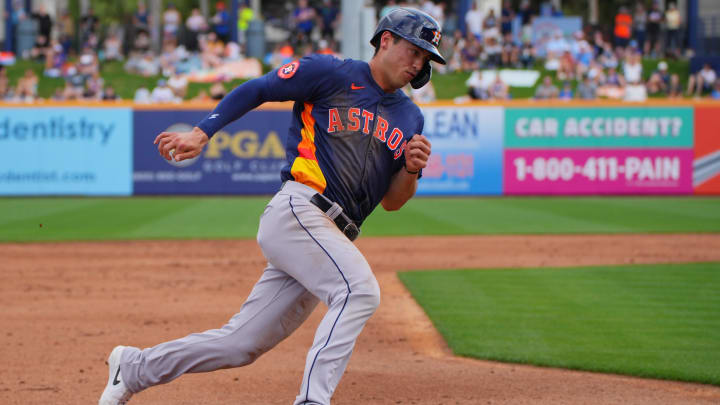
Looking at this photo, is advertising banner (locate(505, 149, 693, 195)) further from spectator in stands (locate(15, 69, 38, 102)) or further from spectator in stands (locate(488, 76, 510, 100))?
spectator in stands (locate(15, 69, 38, 102))

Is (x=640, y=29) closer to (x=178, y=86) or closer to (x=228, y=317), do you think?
(x=178, y=86)

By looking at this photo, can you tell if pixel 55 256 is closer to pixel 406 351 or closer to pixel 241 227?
pixel 241 227

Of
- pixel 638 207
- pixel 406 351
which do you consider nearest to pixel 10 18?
pixel 638 207

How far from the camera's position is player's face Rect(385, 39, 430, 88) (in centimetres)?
416

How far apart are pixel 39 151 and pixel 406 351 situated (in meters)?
15.0

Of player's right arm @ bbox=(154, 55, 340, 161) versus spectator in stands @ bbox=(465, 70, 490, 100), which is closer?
player's right arm @ bbox=(154, 55, 340, 161)

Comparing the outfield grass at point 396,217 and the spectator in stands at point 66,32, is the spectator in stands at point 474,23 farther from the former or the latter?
the spectator in stands at point 66,32

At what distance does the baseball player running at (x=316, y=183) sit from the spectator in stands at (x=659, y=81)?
2208 centimetres

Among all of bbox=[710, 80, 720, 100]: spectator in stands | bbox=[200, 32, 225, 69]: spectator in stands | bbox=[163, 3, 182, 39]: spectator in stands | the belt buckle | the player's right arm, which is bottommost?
bbox=[710, 80, 720, 100]: spectator in stands

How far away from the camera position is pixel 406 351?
6.49 m

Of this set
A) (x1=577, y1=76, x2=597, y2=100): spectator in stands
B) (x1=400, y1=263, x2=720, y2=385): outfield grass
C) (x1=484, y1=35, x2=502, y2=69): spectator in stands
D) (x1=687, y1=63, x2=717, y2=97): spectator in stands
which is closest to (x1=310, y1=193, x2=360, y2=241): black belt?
(x1=400, y1=263, x2=720, y2=385): outfield grass

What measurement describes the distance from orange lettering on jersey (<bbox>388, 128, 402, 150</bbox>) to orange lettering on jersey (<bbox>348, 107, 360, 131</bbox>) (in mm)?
183

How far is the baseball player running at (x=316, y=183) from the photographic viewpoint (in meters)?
3.99

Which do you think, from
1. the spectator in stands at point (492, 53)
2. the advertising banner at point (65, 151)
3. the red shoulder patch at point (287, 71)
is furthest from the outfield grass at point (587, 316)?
the spectator in stands at point (492, 53)
